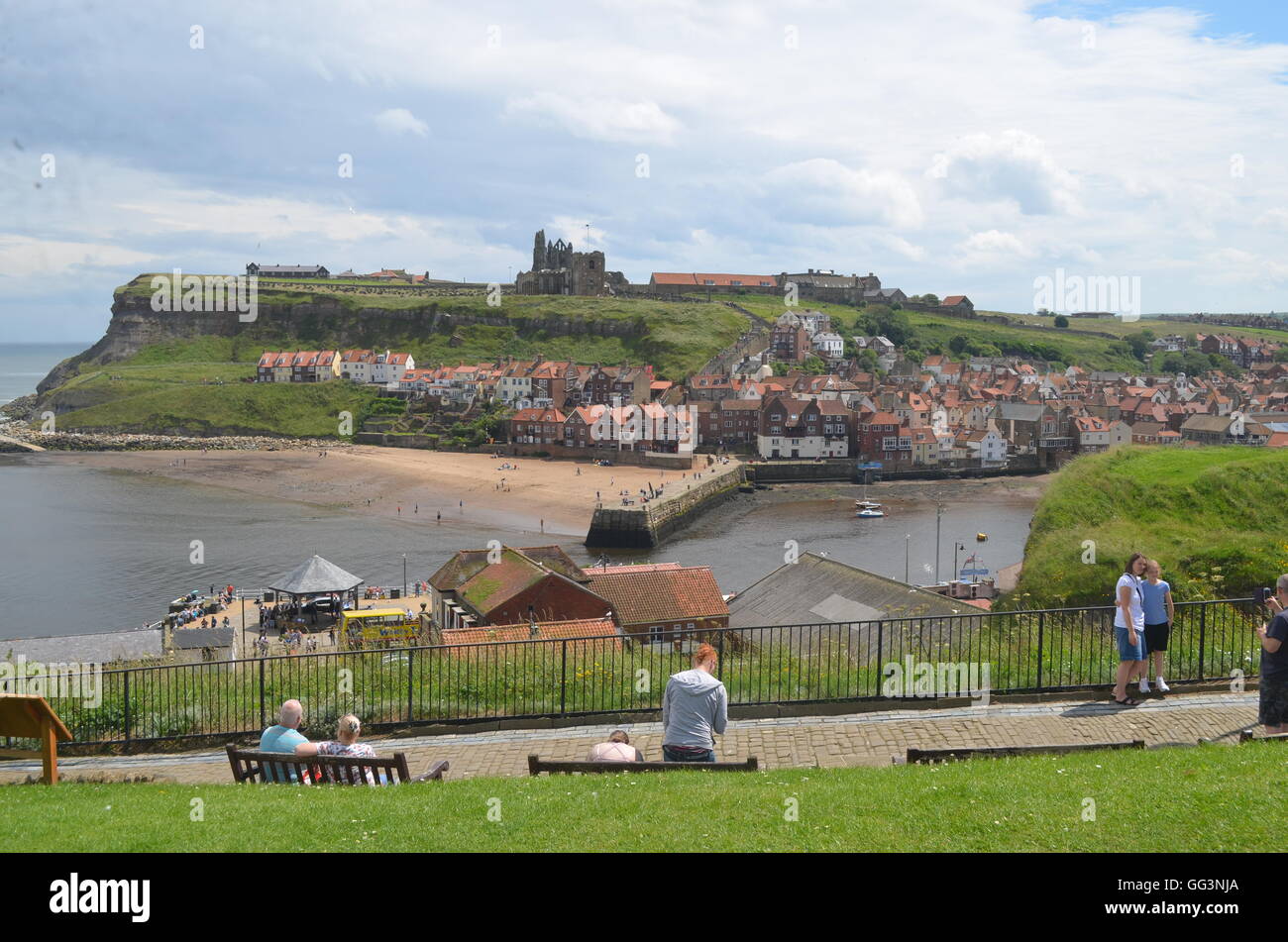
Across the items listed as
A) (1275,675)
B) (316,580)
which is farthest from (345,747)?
(316,580)

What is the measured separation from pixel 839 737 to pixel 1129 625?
319 centimetres

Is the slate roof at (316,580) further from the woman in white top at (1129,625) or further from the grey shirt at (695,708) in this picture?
the woman in white top at (1129,625)

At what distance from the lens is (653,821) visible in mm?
6570

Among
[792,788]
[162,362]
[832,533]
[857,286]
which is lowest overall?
[832,533]

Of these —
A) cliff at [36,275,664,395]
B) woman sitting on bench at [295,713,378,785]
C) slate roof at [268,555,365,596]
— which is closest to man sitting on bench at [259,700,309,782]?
woman sitting on bench at [295,713,378,785]

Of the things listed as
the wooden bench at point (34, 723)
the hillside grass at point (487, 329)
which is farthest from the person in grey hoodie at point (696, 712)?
the hillside grass at point (487, 329)

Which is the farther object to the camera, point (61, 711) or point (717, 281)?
point (717, 281)

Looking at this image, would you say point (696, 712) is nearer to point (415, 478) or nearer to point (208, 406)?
point (415, 478)

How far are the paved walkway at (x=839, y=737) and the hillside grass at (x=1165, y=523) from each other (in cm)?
789

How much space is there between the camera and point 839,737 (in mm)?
10336

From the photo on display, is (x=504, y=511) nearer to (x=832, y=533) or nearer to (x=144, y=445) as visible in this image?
(x=832, y=533)
